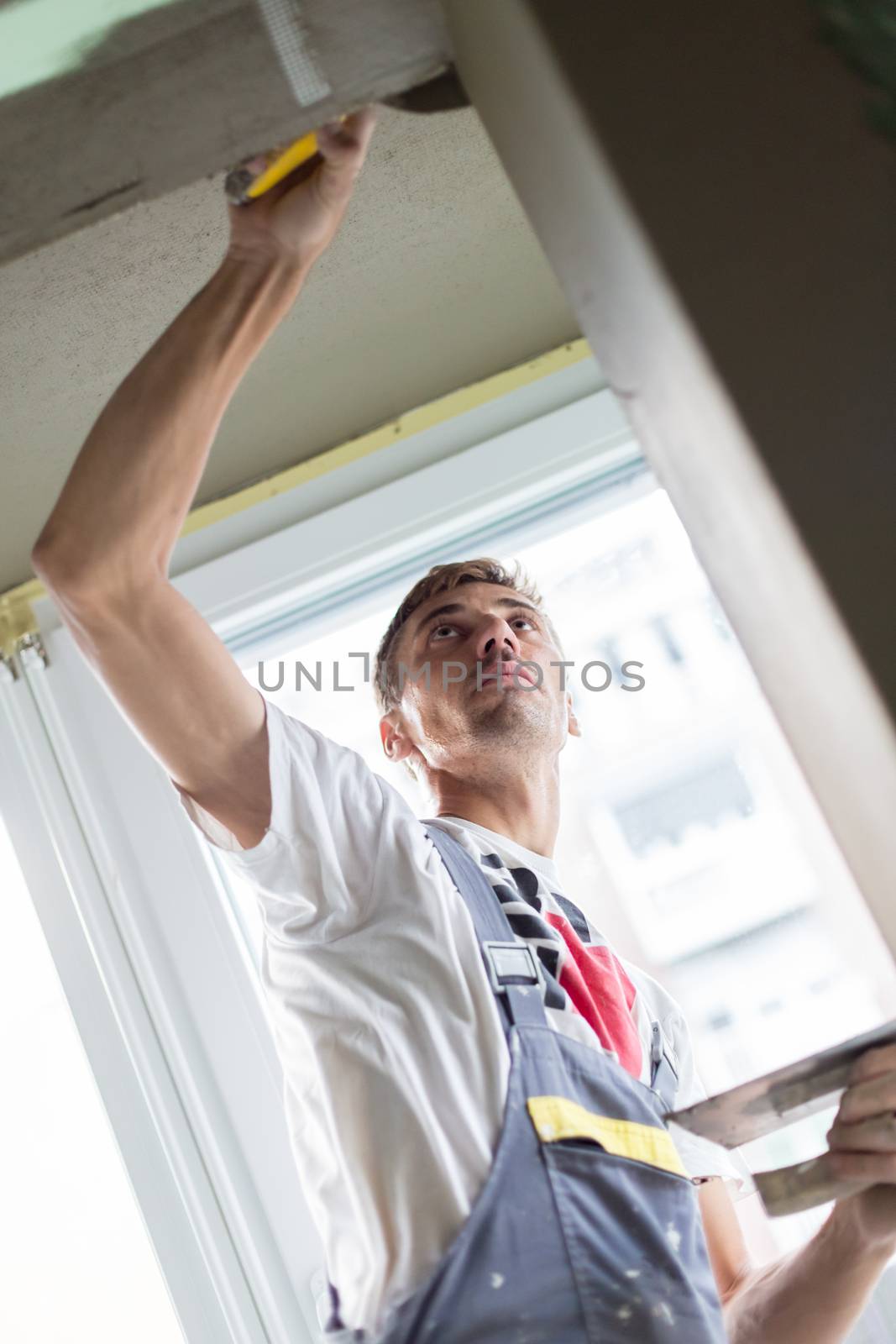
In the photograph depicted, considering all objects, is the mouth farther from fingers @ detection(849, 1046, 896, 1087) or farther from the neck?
fingers @ detection(849, 1046, 896, 1087)

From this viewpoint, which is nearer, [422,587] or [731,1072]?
[731,1072]

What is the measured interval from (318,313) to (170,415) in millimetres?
748

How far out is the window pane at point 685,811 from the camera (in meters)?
1.74

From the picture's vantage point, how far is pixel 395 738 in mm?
1844

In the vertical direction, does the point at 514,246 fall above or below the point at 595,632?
above

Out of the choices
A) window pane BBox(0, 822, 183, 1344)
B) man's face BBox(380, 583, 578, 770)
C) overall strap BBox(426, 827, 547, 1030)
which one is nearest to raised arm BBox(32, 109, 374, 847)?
overall strap BBox(426, 827, 547, 1030)

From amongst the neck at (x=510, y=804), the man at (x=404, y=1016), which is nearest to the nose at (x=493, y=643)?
the neck at (x=510, y=804)

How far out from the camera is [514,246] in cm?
165

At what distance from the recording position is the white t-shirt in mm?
1060

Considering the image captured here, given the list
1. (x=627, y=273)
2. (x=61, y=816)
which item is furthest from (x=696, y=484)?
(x=61, y=816)

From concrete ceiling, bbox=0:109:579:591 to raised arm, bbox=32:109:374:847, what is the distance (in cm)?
43

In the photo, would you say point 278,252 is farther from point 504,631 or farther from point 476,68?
point 504,631

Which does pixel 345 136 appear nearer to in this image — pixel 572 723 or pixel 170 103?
pixel 170 103

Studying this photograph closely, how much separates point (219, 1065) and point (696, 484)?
1.22 meters
